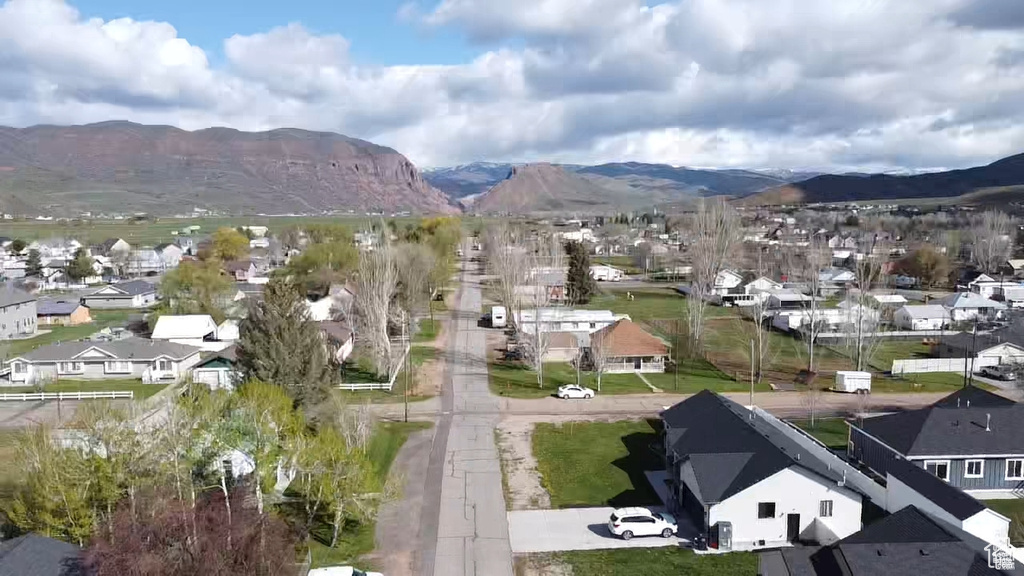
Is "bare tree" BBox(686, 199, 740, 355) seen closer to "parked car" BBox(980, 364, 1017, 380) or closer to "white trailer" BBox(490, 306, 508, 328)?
"white trailer" BBox(490, 306, 508, 328)

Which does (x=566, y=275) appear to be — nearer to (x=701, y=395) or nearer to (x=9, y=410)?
(x=701, y=395)

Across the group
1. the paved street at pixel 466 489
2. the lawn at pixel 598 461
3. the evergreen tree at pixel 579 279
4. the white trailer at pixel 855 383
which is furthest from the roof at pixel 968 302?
the paved street at pixel 466 489

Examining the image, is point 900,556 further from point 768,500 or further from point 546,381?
point 546,381

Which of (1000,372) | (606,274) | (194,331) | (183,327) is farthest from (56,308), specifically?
(1000,372)

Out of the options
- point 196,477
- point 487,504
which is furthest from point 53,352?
point 487,504

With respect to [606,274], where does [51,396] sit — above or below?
below

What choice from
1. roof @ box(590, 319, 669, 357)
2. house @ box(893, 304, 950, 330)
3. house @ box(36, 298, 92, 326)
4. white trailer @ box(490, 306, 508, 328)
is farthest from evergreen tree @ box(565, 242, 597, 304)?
house @ box(36, 298, 92, 326)

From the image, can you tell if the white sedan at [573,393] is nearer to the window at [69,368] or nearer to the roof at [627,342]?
the roof at [627,342]
